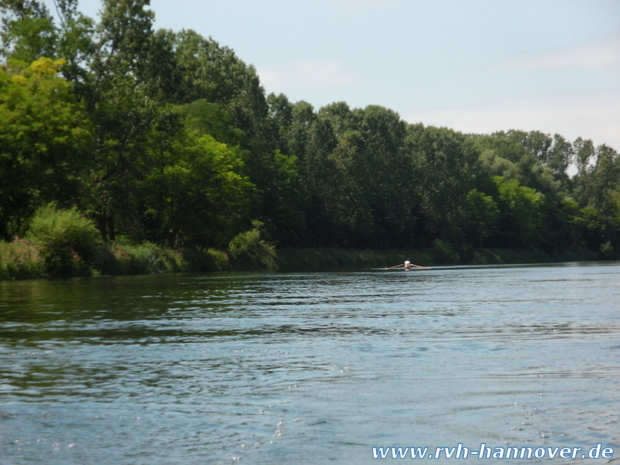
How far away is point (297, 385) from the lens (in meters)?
10.9

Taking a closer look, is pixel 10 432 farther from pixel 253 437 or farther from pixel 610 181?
pixel 610 181

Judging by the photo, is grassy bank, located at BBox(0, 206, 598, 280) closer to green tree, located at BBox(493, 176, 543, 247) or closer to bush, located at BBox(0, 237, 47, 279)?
bush, located at BBox(0, 237, 47, 279)

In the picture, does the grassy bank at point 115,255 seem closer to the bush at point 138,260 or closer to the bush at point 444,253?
the bush at point 138,260

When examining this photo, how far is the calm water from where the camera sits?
7.86 m

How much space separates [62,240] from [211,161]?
87.4 ft

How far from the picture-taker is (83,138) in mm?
57844

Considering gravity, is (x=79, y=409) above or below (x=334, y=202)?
below

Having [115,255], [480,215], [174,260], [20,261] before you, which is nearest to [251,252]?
[174,260]

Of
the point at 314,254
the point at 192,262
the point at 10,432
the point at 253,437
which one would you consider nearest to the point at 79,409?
the point at 10,432

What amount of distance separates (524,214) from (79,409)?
14771cm

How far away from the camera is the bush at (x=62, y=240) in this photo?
49844 millimetres

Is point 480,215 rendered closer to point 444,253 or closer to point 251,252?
point 444,253

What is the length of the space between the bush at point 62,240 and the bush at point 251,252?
2427 centimetres

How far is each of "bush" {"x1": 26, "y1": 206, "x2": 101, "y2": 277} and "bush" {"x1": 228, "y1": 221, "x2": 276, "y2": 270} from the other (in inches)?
956
